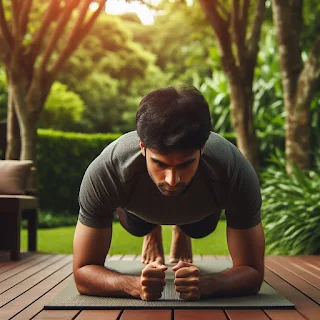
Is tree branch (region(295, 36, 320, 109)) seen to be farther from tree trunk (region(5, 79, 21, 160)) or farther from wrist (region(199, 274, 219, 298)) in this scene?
wrist (region(199, 274, 219, 298))

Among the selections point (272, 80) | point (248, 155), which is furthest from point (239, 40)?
point (272, 80)

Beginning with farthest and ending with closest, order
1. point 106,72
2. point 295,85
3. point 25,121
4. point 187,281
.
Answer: point 106,72
point 25,121
point 295,85
point 187,281

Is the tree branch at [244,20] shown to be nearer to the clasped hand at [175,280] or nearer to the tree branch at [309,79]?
the tree branch at [309,79]

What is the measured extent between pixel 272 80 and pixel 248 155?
12.8ft

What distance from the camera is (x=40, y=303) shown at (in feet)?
8.74

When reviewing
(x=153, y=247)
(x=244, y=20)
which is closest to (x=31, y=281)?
(x=153, y=247)

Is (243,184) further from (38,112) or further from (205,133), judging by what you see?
(38,112)

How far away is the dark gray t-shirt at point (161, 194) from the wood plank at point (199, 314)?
0.44m

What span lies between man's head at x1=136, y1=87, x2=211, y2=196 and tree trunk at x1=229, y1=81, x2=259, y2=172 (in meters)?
3.83

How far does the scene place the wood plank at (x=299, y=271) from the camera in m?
3.35

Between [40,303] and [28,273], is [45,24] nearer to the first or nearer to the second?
[28,273]

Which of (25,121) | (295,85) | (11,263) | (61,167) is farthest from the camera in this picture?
(61,167)

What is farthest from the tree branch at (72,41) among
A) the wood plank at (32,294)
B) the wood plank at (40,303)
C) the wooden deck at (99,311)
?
the wood plank at (40,303)

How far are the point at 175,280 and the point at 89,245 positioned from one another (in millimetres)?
433
